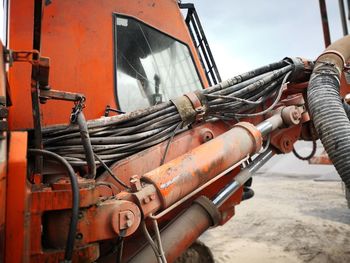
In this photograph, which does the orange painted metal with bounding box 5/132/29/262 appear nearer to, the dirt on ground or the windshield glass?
the windshield glass

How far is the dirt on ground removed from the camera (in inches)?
171

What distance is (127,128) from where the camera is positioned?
217 centimetres

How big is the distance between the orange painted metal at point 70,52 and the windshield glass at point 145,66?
0.30 feet

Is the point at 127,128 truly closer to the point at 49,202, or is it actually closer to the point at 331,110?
the point at 49,202

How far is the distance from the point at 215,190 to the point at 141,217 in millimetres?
944

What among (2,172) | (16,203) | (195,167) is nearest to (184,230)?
(195,167)

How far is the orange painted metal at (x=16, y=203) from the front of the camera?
1386mm

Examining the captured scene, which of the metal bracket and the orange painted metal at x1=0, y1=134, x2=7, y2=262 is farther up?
the metal bracket

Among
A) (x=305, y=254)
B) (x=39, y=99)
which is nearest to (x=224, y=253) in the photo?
(x=305, y=254)

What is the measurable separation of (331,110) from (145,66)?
→ 1411 mm

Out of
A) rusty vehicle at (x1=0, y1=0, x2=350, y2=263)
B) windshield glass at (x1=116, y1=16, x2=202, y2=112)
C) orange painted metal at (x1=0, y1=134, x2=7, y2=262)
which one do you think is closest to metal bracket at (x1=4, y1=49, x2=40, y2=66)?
rusty vehicle at (x1=0, y1=0, x2=350, y2=263)

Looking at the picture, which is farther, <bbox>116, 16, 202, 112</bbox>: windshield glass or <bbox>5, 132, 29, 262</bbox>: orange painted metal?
<bbox>116, 16, 202, 112</bbox>: windshield glass

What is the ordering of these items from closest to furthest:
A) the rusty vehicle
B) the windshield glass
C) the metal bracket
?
the metal bracket < the rusty vehicle < the windshield glass

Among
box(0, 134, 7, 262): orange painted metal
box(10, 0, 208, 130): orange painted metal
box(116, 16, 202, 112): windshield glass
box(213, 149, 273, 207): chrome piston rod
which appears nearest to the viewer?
box(0, 134, 7, 262): orange painted metal
